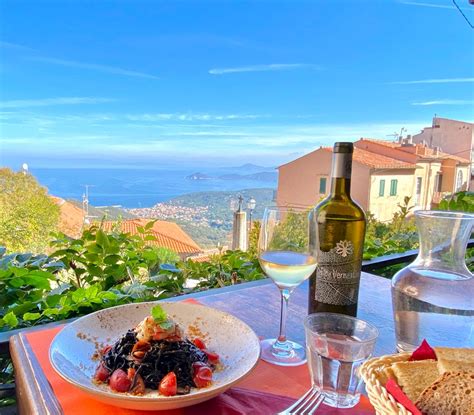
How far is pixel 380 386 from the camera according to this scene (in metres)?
0.35

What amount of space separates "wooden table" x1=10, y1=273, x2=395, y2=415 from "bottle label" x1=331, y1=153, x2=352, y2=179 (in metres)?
0.31

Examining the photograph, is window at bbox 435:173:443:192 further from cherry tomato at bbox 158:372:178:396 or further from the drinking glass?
cherry tomato at bbox 158:372:178:396

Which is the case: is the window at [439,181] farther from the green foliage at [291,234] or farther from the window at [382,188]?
the green foliage at [291,234]

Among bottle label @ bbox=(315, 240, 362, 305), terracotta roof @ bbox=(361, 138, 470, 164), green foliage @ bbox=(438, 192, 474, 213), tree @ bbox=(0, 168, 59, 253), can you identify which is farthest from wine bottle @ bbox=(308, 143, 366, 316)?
terracotta roof @ bbox=(361, 138, 470, 164)

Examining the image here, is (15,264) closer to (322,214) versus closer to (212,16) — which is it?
(322,214)

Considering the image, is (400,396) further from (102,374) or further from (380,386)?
(102,374)

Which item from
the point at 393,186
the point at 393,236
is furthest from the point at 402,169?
the point at 393,236

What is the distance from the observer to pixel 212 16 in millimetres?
8922

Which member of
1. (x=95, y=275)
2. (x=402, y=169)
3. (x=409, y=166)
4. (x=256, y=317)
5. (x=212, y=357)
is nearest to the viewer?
(x=212, y=357)

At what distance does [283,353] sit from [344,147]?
0.35 meters

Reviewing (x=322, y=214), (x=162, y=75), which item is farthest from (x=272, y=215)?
(x=162, y=75)

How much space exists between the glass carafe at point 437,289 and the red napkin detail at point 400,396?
0.26m

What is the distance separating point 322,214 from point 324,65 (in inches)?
466

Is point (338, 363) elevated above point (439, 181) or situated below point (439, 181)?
below
